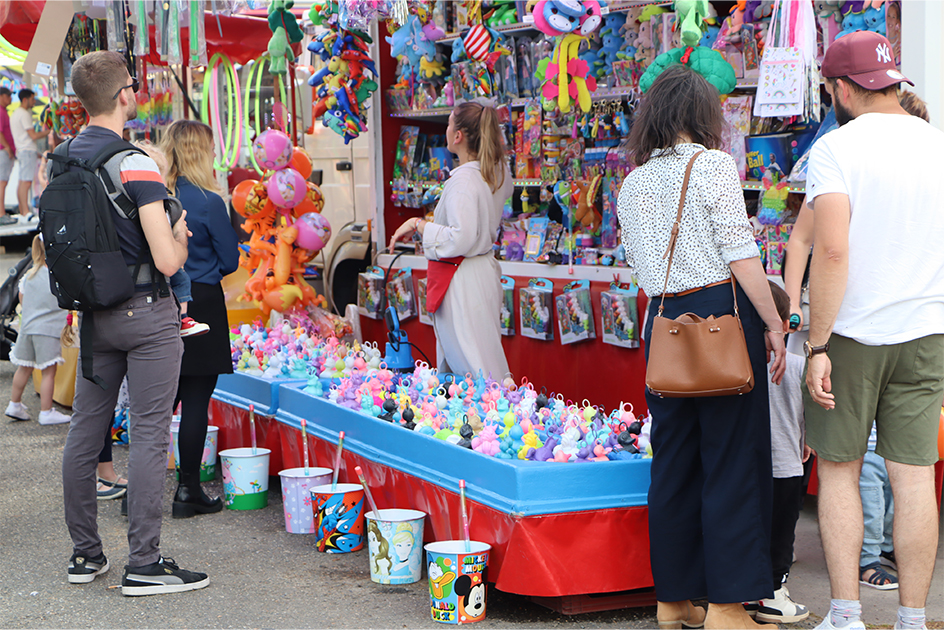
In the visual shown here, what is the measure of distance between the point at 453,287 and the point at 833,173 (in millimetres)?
2393

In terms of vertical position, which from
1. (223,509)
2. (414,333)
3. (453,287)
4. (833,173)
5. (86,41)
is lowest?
(223,509)

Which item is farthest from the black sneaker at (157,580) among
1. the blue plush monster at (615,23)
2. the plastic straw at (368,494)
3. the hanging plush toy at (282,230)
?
the blue plush monster at (615,23)

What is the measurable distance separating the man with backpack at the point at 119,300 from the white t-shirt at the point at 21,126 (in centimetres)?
1240

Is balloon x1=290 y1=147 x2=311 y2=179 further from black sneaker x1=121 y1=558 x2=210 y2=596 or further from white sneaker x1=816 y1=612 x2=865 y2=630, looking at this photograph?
white sneaker x1=816 y1=612 x2=865 y2=630

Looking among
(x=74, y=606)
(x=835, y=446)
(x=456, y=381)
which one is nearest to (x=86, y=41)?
(x=456, y=381)

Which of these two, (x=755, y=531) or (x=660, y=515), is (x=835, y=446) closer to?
(x=755, y=531)

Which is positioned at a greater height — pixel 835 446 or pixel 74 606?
pixel 835 446

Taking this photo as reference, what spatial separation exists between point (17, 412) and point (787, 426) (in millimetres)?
5282

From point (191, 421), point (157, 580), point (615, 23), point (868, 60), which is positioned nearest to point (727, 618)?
point (868, 60)

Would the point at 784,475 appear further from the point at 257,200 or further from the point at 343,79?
the point at 343,79

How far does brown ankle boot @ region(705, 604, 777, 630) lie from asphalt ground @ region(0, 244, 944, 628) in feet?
0.98

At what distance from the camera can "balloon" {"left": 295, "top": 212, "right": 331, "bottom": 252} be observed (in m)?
6.16

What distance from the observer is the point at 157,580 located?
345cm

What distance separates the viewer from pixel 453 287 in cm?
488
